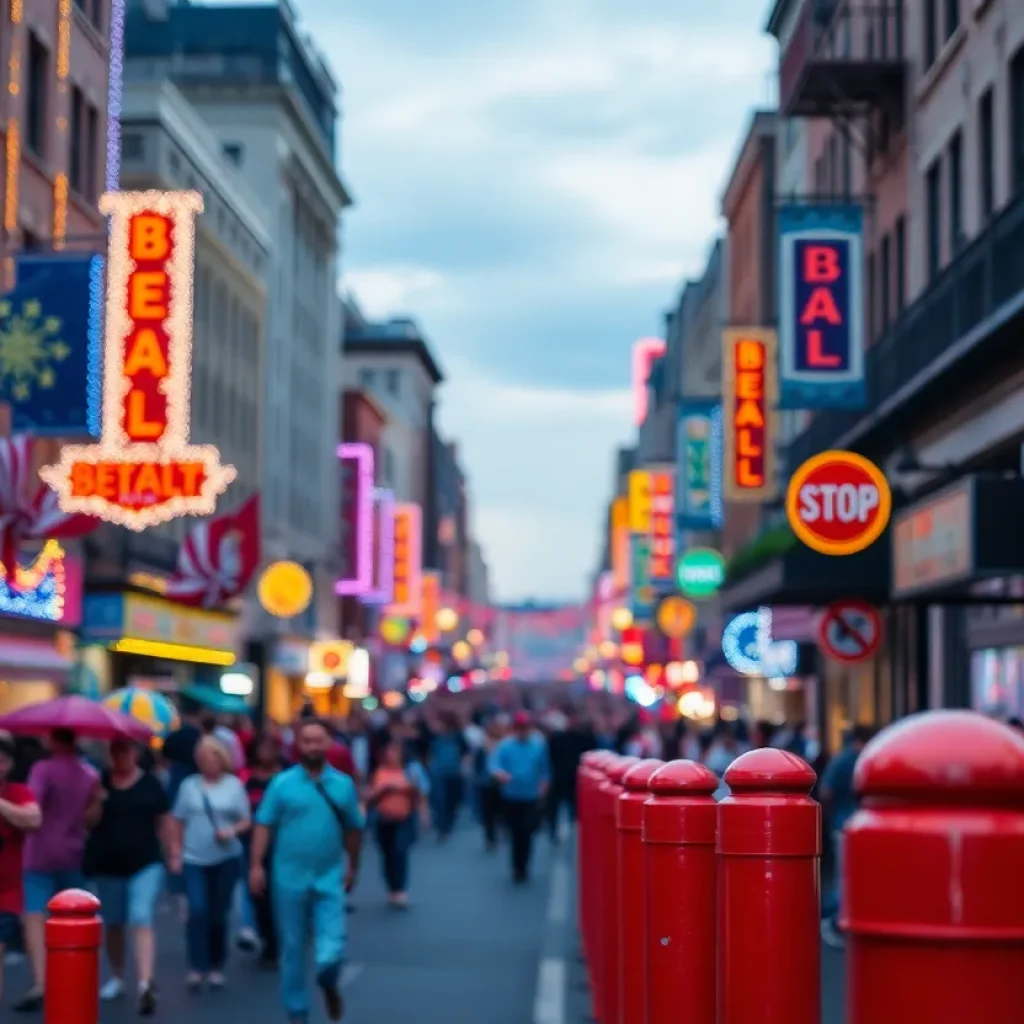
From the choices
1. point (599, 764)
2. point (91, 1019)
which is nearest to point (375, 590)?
point (599, 764)

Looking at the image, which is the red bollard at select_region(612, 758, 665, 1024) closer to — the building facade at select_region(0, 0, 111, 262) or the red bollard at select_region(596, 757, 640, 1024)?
the red bollard at select_region(596, 757, 640, 1024)

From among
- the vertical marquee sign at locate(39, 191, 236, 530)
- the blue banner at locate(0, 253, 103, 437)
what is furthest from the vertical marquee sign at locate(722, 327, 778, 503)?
the blue banner at locate(0, 253, 103, 437)

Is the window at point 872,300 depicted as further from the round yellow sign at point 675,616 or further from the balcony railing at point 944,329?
the round yellow sign at point 675,616

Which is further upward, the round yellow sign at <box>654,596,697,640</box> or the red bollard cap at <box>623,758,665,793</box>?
the round yellow sign at <box>654,596,697,640</box>

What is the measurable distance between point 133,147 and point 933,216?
2369cm

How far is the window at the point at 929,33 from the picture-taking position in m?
29.9

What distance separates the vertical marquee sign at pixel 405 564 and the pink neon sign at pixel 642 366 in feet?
102

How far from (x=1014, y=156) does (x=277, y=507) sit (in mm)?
46984

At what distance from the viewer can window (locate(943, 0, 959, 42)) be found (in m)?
28.2

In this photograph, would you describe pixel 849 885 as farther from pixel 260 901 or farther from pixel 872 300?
pixel 872 300

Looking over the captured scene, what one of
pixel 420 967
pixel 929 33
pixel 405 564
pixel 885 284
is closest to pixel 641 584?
pixel 405 564

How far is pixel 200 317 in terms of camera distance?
54.6 metres

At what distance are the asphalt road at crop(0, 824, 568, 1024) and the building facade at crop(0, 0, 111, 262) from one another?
1142cm

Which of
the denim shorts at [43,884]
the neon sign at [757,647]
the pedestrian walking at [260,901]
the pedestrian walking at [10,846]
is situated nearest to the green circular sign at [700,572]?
the neon sign at [757,647]
